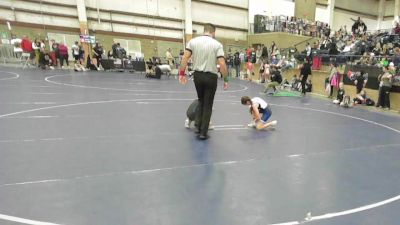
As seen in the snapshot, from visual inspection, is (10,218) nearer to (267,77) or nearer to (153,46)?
(267,77)

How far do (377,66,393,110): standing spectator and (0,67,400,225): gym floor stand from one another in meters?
4.10

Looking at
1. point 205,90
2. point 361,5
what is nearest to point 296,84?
point 205,90

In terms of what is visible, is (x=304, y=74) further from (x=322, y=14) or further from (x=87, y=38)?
(x=322, y=14)

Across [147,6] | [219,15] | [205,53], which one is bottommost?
[205,53]

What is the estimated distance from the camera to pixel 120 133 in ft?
17.8

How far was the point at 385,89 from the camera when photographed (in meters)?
10.7

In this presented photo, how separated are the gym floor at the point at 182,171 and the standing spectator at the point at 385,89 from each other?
161 inches

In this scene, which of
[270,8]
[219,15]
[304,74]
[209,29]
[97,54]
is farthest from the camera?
[270,8]

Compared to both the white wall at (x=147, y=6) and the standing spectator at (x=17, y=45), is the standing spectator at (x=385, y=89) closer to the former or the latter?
the white wall at (x=147, y=6)

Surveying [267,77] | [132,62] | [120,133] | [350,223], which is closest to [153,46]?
[132,62]

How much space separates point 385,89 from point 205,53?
8557 mm

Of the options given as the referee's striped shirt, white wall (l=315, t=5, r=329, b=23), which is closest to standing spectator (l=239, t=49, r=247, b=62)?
white wall (l=315, t=5, r=329, b=23)

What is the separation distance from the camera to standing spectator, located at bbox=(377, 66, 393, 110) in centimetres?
1062

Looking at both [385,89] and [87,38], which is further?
[87,38]
